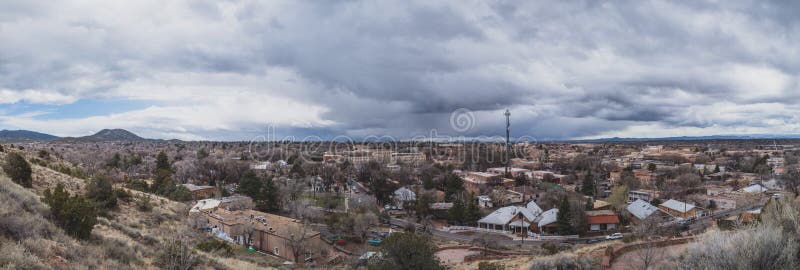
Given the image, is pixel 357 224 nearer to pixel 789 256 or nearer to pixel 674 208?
pixel 789 256

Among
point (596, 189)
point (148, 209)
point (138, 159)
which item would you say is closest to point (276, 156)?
point (138, 159)

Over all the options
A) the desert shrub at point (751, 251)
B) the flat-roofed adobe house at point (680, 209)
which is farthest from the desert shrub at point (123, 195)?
the flat-roofed adobe house at point (680, 209)

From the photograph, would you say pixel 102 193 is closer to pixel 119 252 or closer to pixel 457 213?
pixel 119 252

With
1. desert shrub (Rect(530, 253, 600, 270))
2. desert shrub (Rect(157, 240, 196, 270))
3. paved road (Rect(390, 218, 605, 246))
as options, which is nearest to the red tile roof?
paved road (Rect(390, 218, 605, 246))

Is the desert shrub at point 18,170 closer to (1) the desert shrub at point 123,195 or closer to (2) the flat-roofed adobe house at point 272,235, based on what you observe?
(1) the desert shrub at point 123,195

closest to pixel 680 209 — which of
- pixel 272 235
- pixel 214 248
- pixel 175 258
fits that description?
pixel 272 235
